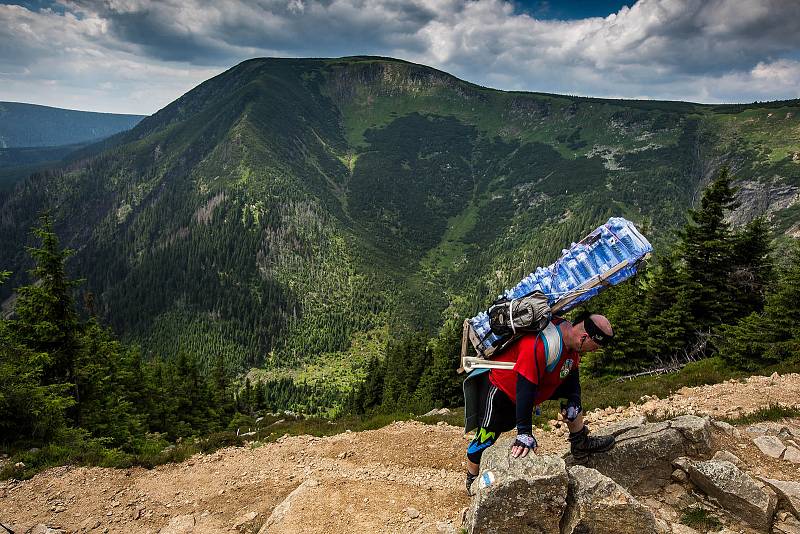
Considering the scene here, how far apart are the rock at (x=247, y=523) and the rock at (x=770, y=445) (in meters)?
11.4

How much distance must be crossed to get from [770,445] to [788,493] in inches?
104

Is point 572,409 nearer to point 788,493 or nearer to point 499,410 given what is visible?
point 499,410

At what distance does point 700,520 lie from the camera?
666 centimetres

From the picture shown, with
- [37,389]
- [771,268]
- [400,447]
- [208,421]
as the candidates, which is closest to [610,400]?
[400,447]

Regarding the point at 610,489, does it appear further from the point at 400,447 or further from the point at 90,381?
the point at 90,381

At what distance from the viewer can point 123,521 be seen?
9.92 meters

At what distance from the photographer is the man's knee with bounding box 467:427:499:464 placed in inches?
293

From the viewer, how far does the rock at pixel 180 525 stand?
30.2ft

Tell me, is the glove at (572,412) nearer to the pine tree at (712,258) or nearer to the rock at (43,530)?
the rock at (43,530)

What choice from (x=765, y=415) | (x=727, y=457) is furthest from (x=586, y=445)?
(x=765, y=415)

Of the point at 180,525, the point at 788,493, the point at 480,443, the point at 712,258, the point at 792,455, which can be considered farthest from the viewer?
the point at 712,258

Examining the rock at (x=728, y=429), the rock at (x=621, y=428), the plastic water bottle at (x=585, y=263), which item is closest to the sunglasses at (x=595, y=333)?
the plastic water bottle at (x=585, y=263)

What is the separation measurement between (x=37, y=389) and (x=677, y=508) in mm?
19281

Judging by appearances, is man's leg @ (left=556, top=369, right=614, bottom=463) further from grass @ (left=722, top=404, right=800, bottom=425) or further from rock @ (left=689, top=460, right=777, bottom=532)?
grass @ (left=722, top=404, right=800, bottom=425)
